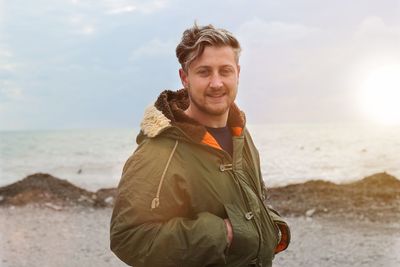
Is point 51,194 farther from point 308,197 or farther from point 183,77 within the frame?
point 183,77

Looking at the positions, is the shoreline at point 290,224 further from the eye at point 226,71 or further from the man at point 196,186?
the eye at point 226,71

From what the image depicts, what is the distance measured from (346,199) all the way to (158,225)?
359 inches

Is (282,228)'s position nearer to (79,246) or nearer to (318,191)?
(79,246)

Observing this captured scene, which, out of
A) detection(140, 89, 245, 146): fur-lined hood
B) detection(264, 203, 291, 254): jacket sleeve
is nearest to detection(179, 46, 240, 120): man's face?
detection(140, 89, 245, 146): fur-lined hood

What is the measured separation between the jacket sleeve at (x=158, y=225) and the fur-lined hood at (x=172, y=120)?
0.43ft

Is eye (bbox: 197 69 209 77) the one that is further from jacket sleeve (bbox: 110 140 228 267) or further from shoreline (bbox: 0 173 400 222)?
shoreline (bbox: 0 173 400 222)

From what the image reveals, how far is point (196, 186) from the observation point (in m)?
2.71

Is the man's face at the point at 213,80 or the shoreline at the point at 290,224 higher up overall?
the man's face at the point at 213,80

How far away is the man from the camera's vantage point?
2613 mm

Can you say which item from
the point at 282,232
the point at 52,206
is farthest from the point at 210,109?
the point at 52,206

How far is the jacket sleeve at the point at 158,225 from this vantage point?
2.58m

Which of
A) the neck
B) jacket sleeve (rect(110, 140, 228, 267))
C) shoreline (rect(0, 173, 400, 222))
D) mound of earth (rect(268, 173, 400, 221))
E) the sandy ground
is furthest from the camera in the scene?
shoreline (rect(0, 173, 400, 222))

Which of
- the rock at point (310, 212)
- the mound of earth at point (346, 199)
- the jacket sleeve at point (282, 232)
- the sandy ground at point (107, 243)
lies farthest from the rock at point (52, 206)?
the jacket sleeve at point (282, 232)

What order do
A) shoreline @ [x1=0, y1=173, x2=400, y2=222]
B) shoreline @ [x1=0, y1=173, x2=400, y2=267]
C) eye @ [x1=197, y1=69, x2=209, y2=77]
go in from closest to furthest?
eye @ [x1=197, y1=69, x2=209, y2=77], shoreline @ [x1=0, y1=173, x2=400, y2=267], shoreline @ [x1=0, y1=173, x2=400, y2=222]
